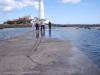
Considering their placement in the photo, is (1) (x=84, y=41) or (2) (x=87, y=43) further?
(1) (x=84, y=41)

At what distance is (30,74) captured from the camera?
38.4ft

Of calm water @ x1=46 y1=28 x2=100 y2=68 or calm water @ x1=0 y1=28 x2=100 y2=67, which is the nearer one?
calm water @ x1=46 y1=28 x2=100 y2=68

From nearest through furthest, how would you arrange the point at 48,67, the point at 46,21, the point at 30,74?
the point at 30,74
the point at 48,67
the point at 46,21

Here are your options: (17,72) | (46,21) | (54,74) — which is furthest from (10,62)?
(46,21)

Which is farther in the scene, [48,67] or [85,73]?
[48,67]

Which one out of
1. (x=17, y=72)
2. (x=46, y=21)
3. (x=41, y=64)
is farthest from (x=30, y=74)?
(x=46, y=21)

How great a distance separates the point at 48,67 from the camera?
13.6 meters

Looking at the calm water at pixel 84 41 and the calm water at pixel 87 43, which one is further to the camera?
the calm water at pixel 84 41

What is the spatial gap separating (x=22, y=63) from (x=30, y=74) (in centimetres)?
315

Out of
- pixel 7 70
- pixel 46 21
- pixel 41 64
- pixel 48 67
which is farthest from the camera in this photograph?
pixel 46 21

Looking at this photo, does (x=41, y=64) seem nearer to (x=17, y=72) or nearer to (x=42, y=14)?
(x=17, y=72)

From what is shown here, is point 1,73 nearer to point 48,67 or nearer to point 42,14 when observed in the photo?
point 48,67

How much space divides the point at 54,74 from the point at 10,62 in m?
4.27

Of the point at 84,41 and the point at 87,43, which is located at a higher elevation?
the point at 87,43
